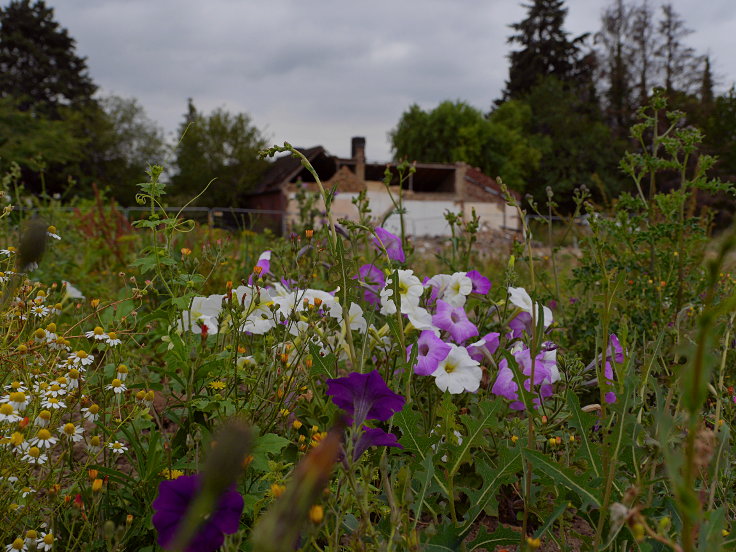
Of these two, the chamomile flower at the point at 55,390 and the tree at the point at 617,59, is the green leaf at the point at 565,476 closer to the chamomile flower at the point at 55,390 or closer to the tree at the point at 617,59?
the chamomile flower at the point at 55,390

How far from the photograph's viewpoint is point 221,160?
1436 inches

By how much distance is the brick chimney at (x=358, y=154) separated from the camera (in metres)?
32.1

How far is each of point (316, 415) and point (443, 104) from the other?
125 feet

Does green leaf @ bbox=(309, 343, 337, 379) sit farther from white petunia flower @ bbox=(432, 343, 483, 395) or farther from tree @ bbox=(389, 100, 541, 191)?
tree @ bbox=(389, 100, 541, 191)

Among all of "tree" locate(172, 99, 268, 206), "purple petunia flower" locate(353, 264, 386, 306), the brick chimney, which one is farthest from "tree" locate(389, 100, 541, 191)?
"purple petunia flower" locate(353, 264, 386, 306)

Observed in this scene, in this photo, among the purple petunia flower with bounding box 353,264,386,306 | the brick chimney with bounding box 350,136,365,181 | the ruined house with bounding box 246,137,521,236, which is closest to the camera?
the purple petunia flower with bounding box 353,264,386,306

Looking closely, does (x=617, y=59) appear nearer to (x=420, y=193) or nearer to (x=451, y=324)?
(x=420, y=193)

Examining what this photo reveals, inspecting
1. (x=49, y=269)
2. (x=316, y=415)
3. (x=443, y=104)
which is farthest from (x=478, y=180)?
(x=316, y=415)

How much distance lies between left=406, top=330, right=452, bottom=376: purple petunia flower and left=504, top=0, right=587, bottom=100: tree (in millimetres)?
46009

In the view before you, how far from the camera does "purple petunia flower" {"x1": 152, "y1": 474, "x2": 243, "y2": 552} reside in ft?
3.05

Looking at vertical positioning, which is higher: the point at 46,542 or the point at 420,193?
the point at 420,193

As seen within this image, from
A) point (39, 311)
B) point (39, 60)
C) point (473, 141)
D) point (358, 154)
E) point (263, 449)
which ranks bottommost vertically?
point (263, 449)

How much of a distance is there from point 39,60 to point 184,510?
48.2 m

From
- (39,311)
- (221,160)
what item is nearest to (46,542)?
(39,311)
